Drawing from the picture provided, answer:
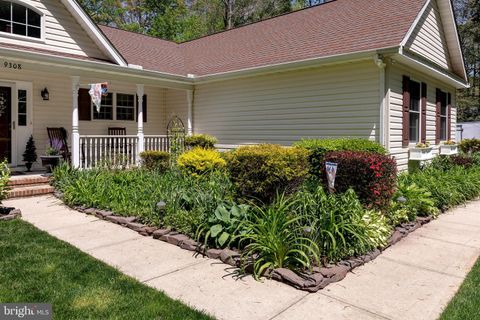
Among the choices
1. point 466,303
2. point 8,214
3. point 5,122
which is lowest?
point 466,303

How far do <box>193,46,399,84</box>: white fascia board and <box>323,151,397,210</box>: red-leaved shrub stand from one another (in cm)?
302

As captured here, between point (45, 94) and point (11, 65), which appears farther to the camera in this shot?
point (45, 94)

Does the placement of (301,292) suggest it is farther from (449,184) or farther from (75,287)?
(449,184)

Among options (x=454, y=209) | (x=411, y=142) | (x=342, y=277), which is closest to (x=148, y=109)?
(x=411, y=142)

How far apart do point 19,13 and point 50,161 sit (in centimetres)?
389

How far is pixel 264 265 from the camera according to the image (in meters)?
3.99

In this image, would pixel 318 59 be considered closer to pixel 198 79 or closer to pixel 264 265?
pixel 198 79

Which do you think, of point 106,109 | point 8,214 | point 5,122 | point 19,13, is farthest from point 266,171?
point 106,109

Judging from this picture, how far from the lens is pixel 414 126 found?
10.3 metres

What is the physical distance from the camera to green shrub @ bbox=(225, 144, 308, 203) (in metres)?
5.70

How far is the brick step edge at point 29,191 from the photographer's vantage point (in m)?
7.98

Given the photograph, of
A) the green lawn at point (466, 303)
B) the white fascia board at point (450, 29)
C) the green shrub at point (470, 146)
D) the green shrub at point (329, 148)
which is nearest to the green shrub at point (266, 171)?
the green shrub at point (329, 148)

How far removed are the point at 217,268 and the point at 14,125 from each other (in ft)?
28.1

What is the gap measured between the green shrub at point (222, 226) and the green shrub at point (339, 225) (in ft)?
2.45
